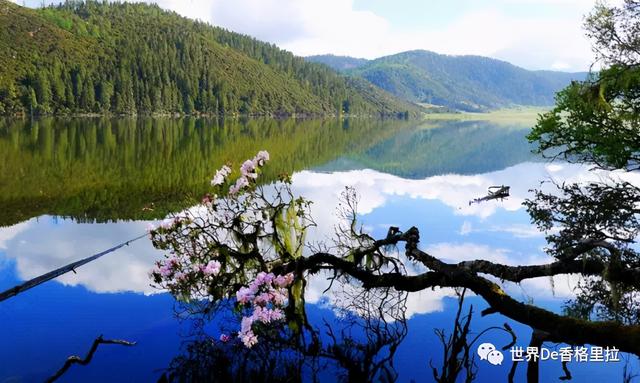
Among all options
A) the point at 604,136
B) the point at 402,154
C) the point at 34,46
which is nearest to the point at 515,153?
the point at 402,154

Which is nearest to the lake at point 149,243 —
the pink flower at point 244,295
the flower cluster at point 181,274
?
the flower cluster at point 181,274

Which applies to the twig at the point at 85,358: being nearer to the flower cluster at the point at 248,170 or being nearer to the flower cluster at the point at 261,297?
the flower cluster at the point at 261,297

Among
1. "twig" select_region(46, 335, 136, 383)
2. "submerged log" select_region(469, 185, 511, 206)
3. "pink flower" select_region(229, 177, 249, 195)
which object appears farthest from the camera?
"submerged log" select_region(469, 185, 511, 206)

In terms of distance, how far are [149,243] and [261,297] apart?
1168cm

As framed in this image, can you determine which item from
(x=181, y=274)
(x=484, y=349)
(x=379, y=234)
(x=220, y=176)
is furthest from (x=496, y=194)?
(x=181, y=274)

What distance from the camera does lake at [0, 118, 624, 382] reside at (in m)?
9.97

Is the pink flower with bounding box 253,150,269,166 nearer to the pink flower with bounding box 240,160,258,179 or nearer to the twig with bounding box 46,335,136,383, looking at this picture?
the pink flower with bounding box 240,160,258,179

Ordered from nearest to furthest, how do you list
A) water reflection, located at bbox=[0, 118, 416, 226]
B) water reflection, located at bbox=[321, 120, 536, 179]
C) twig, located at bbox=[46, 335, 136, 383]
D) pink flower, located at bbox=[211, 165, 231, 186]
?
twig, located at bbox=[46, 335, 136, 383], pink flower, located at bbox=[211, 165, 231, 186], water reflection, located at bbox=[0, 118, 416, 226], water reflection, located at bbox=[321, 120, 536, 179]

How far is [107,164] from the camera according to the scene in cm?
4359

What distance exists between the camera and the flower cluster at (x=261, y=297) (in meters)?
7.90

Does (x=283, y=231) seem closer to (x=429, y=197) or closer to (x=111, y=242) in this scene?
(x=111, y=242)

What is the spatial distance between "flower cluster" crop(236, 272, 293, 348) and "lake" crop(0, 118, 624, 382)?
197 cm

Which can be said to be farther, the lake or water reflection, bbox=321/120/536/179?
water reflection, bbox=321/120/536/179

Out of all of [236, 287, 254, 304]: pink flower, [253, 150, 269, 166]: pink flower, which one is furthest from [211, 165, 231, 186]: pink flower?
[236, 287, 254, 304]: pink flower
